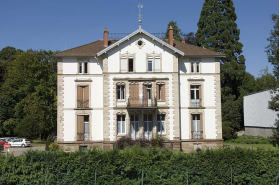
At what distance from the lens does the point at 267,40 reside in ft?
84.0

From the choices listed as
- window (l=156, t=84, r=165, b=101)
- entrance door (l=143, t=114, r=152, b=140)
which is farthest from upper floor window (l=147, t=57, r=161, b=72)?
entrance door (l=143, t=114, r=152, b=140)

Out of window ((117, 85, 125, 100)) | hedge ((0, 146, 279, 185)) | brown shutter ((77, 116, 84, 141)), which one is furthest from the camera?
brown shutter ((77, 116, 84, 141))

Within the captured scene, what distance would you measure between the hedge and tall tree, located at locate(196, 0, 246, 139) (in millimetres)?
32570

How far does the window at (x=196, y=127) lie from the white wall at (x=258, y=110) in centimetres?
1808

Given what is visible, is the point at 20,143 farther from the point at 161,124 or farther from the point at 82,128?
the point at 161,124

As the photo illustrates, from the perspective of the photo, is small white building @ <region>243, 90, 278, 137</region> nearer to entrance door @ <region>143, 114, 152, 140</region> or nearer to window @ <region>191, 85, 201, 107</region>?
window @ <region>191, 85, 201, 107</region>

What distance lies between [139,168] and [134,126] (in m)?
15.3

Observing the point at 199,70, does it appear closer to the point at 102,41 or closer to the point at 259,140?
the point at 102,41

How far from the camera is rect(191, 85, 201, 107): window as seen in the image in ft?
116

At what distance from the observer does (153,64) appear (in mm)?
34344

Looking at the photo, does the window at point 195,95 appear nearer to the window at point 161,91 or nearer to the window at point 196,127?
the window at point 196,127

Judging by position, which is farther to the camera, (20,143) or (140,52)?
(20,143)

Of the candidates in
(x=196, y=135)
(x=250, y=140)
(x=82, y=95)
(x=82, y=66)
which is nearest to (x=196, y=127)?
(x=196, y=135)

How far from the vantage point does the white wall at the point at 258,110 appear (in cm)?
5033
